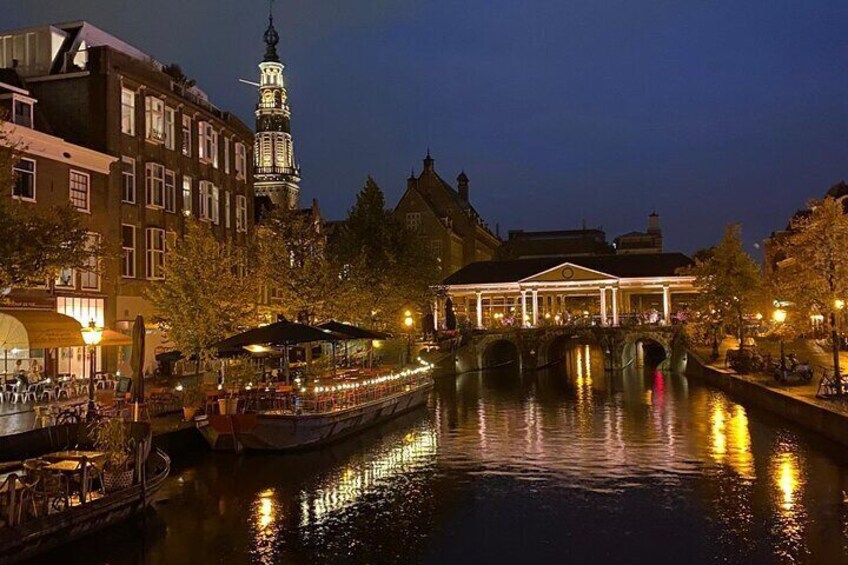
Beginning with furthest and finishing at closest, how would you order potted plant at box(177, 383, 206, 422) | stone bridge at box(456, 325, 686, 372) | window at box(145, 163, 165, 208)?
stone bridge at box(456, 325, 686, 372) < window at box(145, 163, 165, 208) < potted plant at box(177, 383, 206, 422)

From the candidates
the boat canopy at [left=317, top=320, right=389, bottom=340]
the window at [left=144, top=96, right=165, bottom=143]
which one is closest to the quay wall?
the boat canopy at [left=317, top=320, right=389, bottom=340]

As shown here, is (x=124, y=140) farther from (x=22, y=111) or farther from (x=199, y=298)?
(x=199, y=298)

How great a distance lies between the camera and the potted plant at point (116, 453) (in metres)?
20.5

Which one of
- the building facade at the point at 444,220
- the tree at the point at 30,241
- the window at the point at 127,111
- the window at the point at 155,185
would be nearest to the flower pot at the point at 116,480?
the tree at the point at 30,241

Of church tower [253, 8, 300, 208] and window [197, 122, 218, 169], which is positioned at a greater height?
church tower [253, 8, 300, 208]

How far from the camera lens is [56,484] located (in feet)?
61.1

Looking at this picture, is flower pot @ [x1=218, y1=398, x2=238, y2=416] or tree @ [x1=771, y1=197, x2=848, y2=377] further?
tree @ [x1=771, y1=197, x2=848, y2=377]

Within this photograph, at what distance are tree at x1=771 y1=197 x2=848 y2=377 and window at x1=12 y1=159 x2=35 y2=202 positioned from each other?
3392 cm

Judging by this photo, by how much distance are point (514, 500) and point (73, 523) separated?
12233 mm

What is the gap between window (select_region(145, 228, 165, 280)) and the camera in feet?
148

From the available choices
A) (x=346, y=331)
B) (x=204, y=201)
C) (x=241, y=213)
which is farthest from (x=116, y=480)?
(x=241, y=213)

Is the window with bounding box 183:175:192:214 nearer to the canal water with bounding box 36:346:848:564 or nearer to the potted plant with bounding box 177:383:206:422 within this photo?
the potted plant with bounding box 177:383:206:422

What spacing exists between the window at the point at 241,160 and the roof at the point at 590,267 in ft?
121

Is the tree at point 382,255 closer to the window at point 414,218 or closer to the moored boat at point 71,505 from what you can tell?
the moored boat at point 71,505
